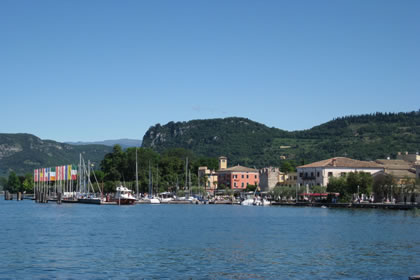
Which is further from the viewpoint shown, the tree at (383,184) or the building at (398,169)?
the building at (398,169)

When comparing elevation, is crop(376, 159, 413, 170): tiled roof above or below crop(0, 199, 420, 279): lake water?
above

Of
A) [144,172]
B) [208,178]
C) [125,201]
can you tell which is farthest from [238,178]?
[125,201]

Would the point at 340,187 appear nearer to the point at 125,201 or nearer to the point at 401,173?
the point at 401,173

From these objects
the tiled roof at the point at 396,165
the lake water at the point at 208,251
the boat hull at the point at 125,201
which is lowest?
the lake water at the point at 208,251

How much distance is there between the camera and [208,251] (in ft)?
152

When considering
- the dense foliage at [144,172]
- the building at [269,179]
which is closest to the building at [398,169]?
the building at [269,179]

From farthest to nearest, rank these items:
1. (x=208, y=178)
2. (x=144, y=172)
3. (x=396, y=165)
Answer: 1. (x=208, y=178)
2. (x=144, y=172)
3. (x=396, y=165)

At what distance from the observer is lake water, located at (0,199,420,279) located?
37.1m

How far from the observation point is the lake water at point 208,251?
3706 cm

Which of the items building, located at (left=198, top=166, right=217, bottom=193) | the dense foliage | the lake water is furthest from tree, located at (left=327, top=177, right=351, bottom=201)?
building, located at (left=198, top=166, right=217, bottom=193)

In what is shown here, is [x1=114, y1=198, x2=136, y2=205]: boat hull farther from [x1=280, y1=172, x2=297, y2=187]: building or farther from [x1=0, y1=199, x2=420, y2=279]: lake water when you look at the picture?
[x1=0, y1=199, x2=420, y2=279]: lake water

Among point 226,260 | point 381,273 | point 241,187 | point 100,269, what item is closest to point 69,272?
point 100,269

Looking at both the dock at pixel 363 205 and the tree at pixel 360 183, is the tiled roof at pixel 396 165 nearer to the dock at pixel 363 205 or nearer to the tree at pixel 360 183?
the tree at pixel 360 183

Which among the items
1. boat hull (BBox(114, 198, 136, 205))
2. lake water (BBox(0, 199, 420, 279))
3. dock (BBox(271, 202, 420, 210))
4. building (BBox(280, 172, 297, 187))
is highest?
building (BBox(280, 172, 297, 187))
